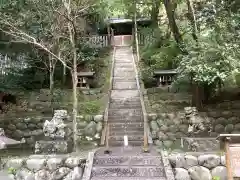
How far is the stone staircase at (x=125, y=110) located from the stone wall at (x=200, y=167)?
368 cm

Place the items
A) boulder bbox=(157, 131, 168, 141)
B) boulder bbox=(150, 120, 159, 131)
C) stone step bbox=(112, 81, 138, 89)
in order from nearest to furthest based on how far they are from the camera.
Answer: boulder bbox=(157, 131, 168, 141) → boulder bbox=(150, 120, 159, 131) → stone step bbox=(112, 81, 138, 89)

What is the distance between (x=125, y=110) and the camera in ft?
52.5

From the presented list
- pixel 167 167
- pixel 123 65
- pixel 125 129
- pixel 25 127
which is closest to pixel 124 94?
pixel 125 129

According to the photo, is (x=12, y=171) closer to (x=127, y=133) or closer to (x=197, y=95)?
(x=127, y=133)

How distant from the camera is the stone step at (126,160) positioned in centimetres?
986

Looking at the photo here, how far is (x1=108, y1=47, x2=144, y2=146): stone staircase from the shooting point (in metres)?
13.9

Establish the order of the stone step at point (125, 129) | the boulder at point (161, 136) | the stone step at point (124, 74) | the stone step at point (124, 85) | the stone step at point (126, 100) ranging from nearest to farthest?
1. the stone step at point (125, 129)
2. the boulder at point (161, 136)
3. the stone step at point (126, 100)
4. the stone step at point (124, 85)
5. the stone step at point (124, 74)

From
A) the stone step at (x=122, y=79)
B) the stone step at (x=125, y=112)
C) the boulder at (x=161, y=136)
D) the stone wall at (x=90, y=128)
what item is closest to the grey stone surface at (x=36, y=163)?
the stone wall at (x=90, y=128)

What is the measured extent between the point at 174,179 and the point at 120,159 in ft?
5.91

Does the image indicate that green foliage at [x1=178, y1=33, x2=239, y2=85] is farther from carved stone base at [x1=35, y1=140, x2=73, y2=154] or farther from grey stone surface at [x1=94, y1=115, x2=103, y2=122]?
carved stone base at [x1=35, y1=140, x2=73, y2=154]

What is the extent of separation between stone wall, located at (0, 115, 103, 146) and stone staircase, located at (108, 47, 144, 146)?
667mm

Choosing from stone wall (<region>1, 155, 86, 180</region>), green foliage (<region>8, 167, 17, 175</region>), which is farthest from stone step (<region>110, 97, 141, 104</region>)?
green foliage (<region>8, 167, 17, 175</region>)

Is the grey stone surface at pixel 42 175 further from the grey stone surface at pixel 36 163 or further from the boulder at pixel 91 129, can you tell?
the boulder at pixel 91 129

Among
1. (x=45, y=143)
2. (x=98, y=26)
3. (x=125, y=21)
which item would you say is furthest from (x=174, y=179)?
(x=125, y=21)
